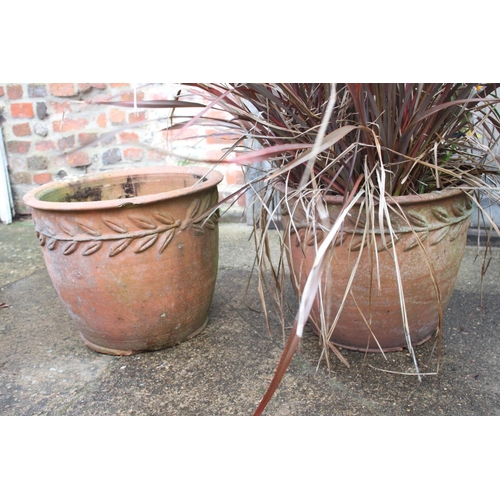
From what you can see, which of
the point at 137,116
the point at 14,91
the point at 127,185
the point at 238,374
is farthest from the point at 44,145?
the point at 238,374

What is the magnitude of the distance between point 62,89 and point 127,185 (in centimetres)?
144

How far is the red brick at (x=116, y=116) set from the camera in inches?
114

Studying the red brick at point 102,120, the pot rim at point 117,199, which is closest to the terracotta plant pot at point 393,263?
the pot rim at point 117,199

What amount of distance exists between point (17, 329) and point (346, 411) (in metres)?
1.27

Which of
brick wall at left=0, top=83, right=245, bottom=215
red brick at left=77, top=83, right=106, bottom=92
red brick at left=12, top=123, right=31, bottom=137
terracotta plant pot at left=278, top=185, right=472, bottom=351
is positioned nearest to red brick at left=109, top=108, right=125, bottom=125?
brick wall at left=0, top=83, right=245, bottom=215

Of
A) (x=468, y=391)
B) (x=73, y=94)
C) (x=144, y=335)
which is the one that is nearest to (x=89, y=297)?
(x=144, y=335)

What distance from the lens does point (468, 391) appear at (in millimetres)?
1341

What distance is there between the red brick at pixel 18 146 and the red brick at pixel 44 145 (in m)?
0.06

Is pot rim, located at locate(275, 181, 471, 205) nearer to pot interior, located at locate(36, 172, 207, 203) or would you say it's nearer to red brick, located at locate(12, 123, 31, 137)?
pot interior, located at locate(36, 172, 207, 203)

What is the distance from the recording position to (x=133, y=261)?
1460 mm

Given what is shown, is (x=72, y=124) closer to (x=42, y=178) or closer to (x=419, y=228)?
(x=42, y=178)

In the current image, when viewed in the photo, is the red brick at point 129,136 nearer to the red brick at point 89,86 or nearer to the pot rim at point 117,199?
the red brick at point 89,86

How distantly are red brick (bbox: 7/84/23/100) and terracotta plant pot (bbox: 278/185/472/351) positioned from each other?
2.26 meters

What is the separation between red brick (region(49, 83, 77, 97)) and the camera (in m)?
2.89
